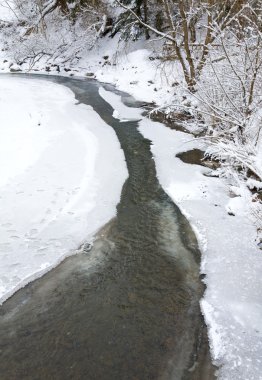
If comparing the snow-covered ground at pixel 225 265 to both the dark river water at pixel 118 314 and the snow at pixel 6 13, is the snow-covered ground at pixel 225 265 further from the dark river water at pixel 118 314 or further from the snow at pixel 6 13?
the snow at pixel 6 13

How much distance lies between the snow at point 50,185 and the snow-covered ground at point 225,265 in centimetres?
140

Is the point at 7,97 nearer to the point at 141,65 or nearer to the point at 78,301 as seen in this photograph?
the point at 141,65

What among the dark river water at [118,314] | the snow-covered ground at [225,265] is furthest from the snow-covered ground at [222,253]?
the dark river water at [118,314]

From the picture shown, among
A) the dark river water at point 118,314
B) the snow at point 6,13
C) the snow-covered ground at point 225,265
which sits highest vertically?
the snow at point 6,13

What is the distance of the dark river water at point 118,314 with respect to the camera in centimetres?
379

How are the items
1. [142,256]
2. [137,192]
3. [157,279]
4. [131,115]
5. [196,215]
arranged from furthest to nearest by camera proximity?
[131,115] < [137,192] < [196,215] < [142,256] < [157,279]

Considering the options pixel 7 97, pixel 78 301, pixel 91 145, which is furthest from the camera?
pixel 7 97

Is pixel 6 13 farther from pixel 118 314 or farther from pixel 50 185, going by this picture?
pixel 118 314

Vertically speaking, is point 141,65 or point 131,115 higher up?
point 141,65

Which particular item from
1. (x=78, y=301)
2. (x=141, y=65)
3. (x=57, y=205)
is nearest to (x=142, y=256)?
(x=78, y=301)

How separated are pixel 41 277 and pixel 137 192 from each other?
3.11 metres

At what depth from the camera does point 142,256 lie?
5.59 meters

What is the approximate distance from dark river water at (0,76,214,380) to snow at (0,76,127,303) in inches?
13.0

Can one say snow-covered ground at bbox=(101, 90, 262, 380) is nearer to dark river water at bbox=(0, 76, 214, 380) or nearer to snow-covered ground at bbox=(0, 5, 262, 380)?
snow-covered ground at bbox=(0, 5, 262, 380)
